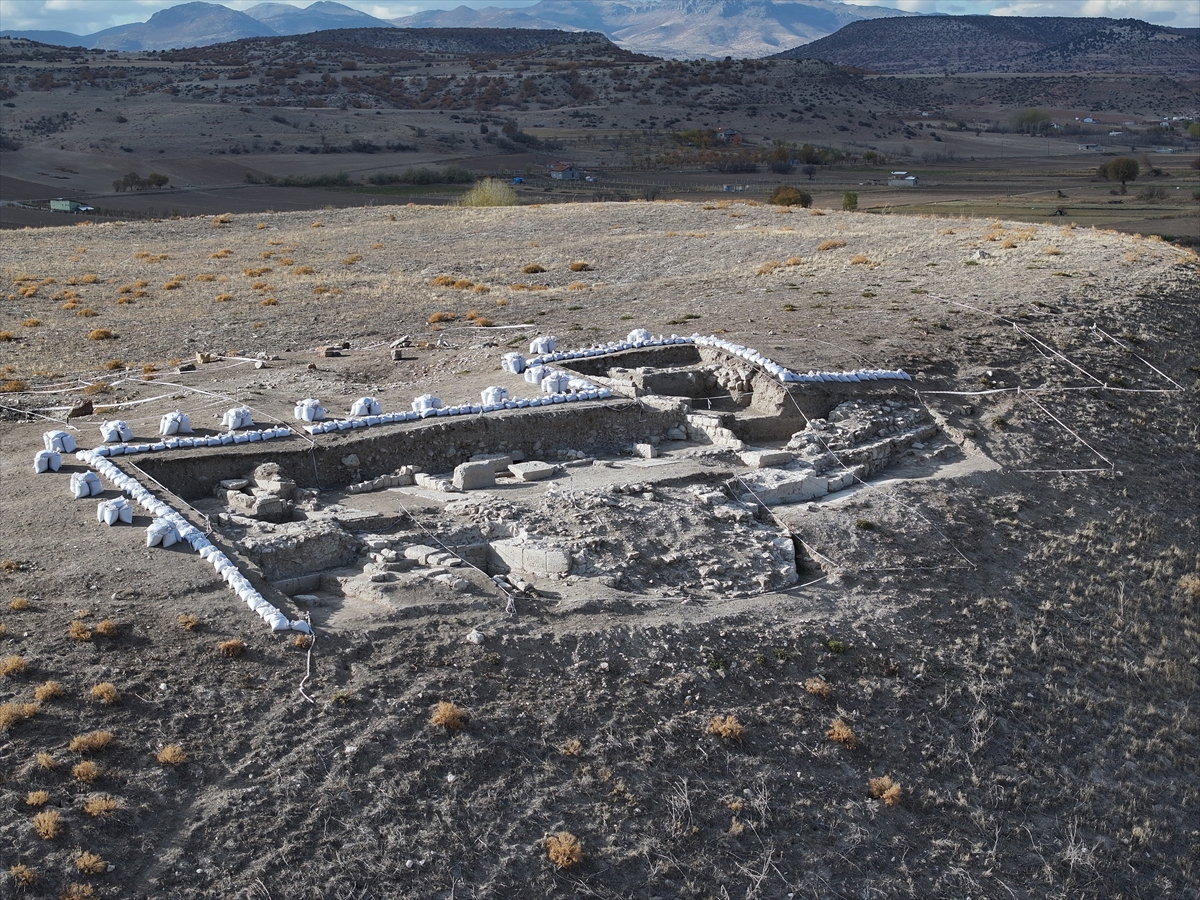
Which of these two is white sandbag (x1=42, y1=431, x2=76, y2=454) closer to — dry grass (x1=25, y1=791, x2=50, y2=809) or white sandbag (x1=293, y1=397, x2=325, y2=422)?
white sandbag (x1=293, y1=397, x2=325, y2=422)

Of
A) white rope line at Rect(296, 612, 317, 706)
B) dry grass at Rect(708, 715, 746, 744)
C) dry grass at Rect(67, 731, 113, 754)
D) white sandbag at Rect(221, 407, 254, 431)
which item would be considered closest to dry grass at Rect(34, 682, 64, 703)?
dry grass at Rect(67, 731, 113, 754)

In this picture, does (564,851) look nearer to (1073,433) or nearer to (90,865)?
(90,865)

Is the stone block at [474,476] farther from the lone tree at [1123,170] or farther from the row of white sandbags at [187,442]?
the lone tree at [1123,170]

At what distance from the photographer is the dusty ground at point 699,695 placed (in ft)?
37.5

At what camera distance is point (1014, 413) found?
22.7 metres

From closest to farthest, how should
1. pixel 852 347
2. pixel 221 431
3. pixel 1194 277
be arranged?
1. pixel 221 431
2. pixel 852 347
3. pixel 1194 277

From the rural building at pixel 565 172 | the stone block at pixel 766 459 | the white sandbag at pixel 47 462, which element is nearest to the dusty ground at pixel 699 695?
the white sandbag at pixel 47 462

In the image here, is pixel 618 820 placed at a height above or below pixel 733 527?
below

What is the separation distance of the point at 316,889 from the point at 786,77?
140 metres

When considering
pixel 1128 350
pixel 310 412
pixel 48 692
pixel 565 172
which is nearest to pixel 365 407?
pixel 310 412

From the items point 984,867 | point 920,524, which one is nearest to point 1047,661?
point 920,524

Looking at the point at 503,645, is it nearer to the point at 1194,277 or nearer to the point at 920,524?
the point at 920,524

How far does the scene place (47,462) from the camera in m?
17.9

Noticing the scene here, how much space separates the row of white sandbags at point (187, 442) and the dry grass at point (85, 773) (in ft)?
25.6
